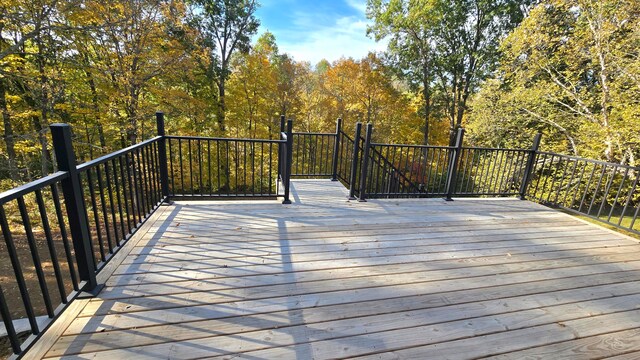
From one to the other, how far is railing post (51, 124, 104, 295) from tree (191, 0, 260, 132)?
11.4 meters

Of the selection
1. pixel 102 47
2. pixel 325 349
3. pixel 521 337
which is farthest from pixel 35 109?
pixel 521 337

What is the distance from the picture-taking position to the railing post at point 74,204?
4.58 feet

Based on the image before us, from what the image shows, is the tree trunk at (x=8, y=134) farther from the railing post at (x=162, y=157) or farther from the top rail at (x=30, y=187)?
the top rail at (x=30, y=187)

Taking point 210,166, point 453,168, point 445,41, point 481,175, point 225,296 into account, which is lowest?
point 225,296

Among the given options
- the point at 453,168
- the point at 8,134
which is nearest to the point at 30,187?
the point at 453,168

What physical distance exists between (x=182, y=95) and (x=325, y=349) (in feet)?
33.1

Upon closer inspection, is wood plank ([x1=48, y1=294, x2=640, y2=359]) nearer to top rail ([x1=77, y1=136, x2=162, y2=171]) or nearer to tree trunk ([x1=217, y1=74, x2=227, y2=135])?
top rail ([x1=77, y1=136, x2=162, y2=171])

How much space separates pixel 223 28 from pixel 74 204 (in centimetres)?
1269

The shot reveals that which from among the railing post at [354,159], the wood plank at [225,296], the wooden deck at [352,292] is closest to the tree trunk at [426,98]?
the railing post at [354,159]

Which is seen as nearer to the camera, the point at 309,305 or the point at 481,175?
the point at 309,305

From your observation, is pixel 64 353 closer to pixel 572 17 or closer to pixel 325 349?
pixel 325 349

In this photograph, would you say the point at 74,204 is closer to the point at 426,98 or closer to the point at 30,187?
the point at 30,187

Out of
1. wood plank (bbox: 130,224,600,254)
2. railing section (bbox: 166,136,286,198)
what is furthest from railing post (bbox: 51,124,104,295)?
railing section (bbox: 166,136,286,198)

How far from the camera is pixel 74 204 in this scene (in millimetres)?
1498
